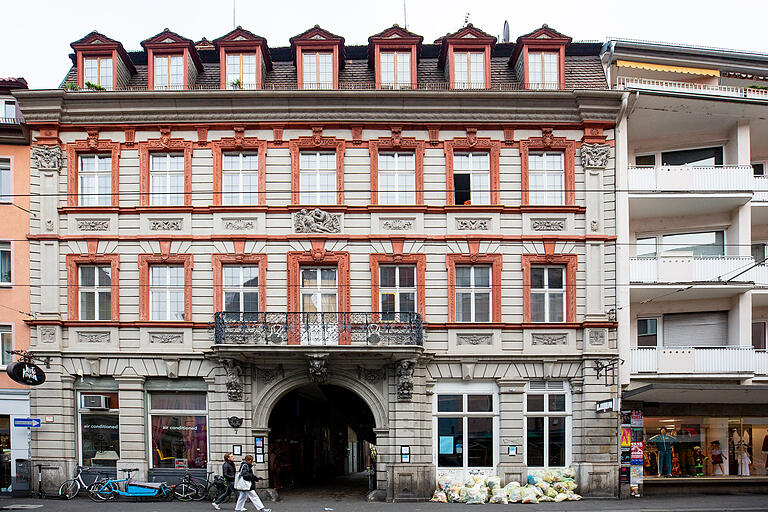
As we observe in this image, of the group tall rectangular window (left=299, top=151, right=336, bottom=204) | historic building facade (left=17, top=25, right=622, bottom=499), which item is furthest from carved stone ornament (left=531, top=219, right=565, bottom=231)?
tall rectangular window (left=299, top=151, right=336, bottom=204)

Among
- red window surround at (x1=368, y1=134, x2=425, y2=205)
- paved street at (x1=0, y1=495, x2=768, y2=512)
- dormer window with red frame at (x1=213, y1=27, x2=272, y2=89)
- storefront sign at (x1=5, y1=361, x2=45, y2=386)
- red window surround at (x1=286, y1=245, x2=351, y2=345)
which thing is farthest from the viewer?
dormer window with red frame at (x1=213, y1=27, x2=272, y2=89)

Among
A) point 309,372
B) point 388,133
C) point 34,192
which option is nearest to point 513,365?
point 309,372

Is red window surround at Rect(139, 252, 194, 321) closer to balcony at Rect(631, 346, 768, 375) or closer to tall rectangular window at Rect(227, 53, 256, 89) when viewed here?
tall rectangular window at Rect(227, 53, 256, 89)

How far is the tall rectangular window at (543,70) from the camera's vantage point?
2448 centimetres

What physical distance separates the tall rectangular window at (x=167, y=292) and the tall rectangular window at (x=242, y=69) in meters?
5.88

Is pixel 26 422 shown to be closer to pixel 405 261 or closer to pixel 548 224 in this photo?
pixel 405 261

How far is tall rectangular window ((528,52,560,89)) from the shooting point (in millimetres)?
24484

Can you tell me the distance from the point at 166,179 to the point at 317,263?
5192mm

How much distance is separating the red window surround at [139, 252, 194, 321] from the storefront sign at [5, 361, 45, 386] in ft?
10.2

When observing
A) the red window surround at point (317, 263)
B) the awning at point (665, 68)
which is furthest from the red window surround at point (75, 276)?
the awning at point (665, 68)

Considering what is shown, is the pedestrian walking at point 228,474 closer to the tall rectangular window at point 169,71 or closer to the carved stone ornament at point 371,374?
the carved stone ornament at point 371,374

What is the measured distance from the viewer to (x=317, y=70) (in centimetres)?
2464

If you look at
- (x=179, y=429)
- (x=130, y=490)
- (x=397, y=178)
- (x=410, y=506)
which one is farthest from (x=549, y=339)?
(x=130, y=490)

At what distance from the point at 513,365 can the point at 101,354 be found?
11.9m
